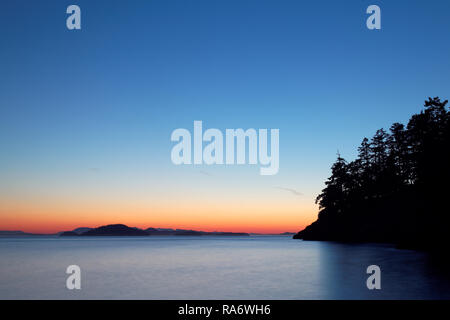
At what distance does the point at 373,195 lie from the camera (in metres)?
79.1

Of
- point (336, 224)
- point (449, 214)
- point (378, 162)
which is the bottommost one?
point (336, 224)

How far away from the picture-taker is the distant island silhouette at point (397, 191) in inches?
1630

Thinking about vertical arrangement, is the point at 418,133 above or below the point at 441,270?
above

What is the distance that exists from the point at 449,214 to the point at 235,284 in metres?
32.3

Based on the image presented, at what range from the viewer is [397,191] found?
69375 mm

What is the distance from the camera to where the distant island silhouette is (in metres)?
41.4

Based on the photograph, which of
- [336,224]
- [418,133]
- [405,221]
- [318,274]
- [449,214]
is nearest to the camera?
[318,274]
